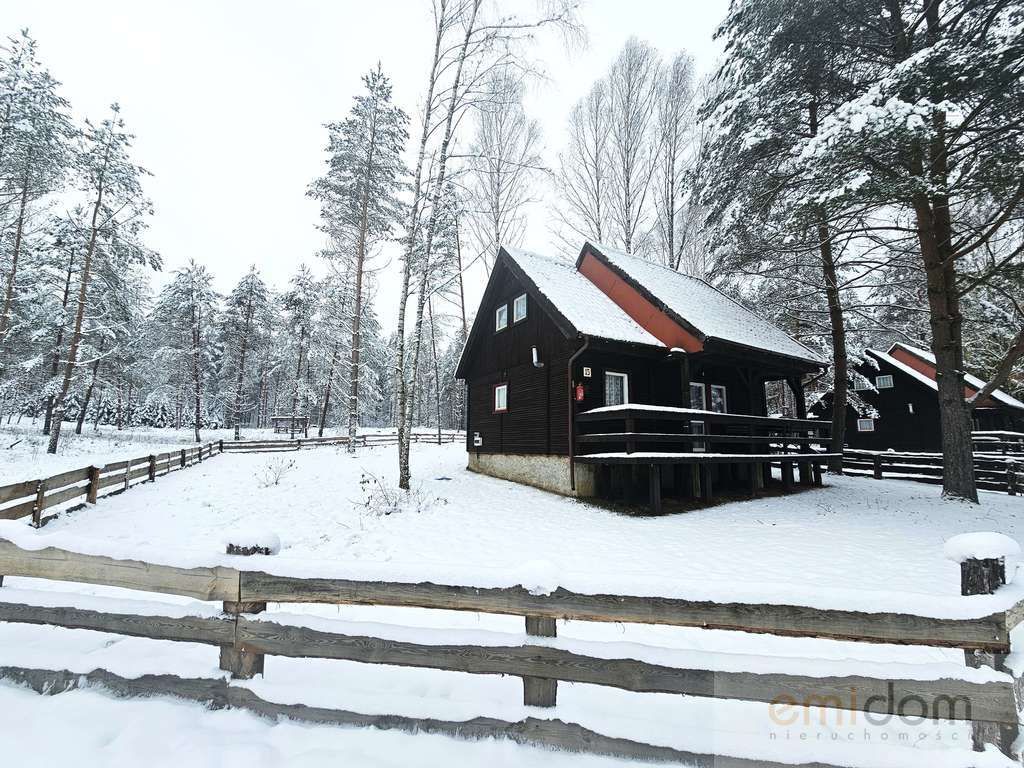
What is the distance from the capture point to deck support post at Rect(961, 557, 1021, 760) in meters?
2.30

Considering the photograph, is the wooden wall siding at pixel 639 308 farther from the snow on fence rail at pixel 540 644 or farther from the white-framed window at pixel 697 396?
the snow on fence rail at pixel 540 644

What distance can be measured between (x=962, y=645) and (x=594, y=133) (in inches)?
892

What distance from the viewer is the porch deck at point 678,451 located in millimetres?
10086

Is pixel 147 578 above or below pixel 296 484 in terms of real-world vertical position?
above

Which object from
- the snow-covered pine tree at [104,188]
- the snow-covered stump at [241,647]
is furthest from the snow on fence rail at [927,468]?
the snow-covered pine tree at [104,188]

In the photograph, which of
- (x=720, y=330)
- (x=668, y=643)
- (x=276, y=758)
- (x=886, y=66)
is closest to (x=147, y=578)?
(x=276, y=758)

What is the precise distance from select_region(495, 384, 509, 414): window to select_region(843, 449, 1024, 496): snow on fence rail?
1180 centimetres

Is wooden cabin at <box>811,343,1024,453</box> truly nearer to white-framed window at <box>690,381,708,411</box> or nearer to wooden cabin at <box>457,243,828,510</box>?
wooden cabin at <box>457,243,828,510</box>

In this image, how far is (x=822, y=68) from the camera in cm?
1014

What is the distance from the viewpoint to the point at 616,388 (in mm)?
12945

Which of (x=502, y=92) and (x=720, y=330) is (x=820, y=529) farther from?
(x=502, y=92)

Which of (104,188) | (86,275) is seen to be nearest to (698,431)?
(86,275)

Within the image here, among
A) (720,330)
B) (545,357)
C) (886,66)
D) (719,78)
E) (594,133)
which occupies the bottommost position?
(545,357)

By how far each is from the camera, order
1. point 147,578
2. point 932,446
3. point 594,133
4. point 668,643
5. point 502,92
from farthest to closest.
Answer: point 932,446, point 594,133, point 502,92, point 668,643, point 147,578
